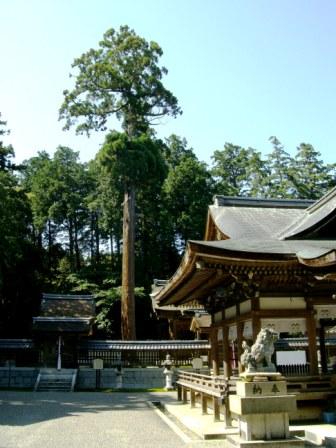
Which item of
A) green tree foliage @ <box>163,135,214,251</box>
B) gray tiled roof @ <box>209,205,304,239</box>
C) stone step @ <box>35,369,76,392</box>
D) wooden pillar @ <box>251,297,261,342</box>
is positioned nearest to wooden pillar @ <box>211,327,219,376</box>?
gray tiled roof @ <box>209,205,304,239</box>

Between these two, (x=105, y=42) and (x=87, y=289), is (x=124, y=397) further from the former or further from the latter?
(x=105, y=42)

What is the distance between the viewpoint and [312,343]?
10.3 metres

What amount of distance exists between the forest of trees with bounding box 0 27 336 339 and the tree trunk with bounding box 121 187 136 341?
45cm

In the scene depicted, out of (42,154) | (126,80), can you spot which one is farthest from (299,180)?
(42,154)

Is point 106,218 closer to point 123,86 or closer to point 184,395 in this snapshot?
point 123,86

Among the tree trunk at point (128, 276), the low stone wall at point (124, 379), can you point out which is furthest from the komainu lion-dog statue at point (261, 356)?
the tree trunk at point (128, 276)

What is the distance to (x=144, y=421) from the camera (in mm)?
11289

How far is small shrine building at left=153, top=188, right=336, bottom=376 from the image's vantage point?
353 inches

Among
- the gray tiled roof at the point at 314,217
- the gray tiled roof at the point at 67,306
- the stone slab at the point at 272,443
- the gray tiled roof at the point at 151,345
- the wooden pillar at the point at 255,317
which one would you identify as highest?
the gray tiled roof at the point at 314,217

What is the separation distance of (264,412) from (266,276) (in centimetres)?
299

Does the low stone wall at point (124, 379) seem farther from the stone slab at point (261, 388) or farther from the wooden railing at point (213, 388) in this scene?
the stone slab at point (261, 388)

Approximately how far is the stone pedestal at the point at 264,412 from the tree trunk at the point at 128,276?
18755 millimetres

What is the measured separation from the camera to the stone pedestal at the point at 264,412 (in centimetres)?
756

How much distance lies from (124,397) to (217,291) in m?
7.39
